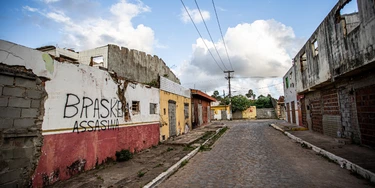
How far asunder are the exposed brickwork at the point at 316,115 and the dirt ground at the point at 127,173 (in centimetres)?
1087

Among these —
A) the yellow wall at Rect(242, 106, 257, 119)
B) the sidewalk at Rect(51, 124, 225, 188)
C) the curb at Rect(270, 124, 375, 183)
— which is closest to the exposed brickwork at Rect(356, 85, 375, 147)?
the curb at Rect(270, 124, 375, 183)

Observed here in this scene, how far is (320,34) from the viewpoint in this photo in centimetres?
1134

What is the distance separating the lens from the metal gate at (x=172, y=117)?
13968 mm

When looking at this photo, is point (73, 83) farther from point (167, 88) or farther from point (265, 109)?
point (265, 109)

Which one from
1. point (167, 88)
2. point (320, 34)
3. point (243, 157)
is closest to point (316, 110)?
point (320, 34)

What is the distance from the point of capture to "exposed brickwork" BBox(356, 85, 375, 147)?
845cm

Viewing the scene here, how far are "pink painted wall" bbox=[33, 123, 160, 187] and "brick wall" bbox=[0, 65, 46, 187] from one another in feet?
0.96

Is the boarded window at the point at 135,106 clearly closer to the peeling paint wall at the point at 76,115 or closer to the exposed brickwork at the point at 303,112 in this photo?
the peeling paint wall at the point at 76,115

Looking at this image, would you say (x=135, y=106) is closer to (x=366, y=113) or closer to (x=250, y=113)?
(x=366, y=113)

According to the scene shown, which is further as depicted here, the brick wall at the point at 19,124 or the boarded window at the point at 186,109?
the boarded window at the point at 186,109

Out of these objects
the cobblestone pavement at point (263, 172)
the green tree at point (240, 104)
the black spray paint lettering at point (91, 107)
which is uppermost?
the green tree at point (240, 104)

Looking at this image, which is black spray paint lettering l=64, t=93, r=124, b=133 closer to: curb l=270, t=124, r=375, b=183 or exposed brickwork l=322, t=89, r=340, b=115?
curb l=270, t=124, r=375, b=183

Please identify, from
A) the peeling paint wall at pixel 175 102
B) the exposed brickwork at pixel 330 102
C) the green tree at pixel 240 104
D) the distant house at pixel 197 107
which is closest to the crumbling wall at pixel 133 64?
the peeling paint wall at pixel 175 102

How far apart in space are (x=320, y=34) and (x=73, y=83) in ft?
39.4
